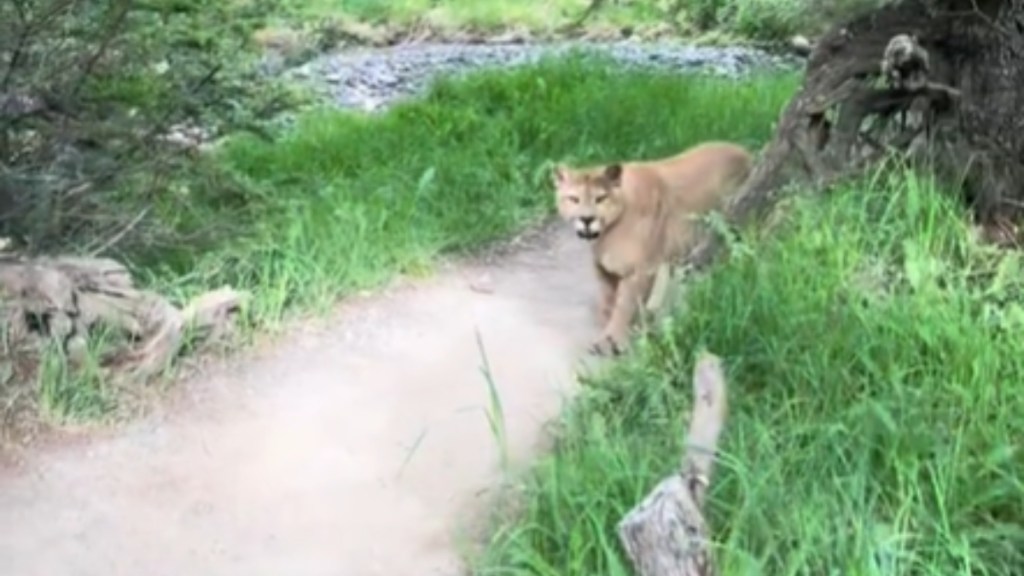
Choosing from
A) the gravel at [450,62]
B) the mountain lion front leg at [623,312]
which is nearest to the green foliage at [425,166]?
the mountain lion front leg at [623,312]

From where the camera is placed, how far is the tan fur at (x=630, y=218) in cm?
549

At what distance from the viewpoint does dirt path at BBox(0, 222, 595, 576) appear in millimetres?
4012

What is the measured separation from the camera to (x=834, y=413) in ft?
13.3

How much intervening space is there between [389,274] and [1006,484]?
2977 millimetres

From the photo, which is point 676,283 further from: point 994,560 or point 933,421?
point 994,560

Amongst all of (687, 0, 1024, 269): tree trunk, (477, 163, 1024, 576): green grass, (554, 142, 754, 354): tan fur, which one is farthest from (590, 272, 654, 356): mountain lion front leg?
(477, 163, 1024, 576): green grass

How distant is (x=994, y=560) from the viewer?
339cm

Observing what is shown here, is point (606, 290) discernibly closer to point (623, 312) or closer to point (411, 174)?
point (623, 312)

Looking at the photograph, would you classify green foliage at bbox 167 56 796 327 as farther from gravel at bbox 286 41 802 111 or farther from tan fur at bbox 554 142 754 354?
gravel at bbox 286 41 802 111

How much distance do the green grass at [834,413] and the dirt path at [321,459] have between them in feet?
1.10

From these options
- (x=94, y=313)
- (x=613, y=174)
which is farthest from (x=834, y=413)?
(x=94, y=313)

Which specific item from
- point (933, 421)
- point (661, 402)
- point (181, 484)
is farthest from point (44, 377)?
point (933, 421)

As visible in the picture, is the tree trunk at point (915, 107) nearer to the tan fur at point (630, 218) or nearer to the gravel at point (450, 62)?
the tan fur at point (630, 218)

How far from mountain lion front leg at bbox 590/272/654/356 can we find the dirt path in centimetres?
9
